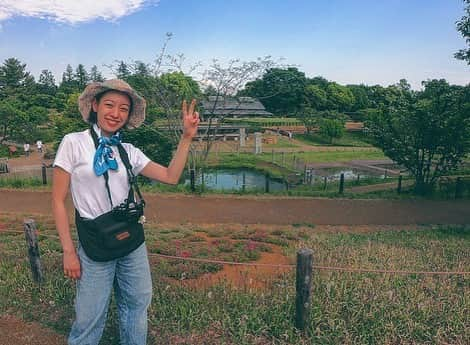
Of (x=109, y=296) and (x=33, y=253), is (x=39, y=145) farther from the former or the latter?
(x=109, y=296)

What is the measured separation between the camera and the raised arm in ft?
7.56

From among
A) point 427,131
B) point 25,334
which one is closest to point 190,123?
point 25,334

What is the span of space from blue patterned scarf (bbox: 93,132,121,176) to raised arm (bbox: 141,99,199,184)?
10.3 inches

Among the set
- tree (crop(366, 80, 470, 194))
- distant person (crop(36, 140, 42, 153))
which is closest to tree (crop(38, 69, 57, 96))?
distant person (crop(36, 140, 42, 153))

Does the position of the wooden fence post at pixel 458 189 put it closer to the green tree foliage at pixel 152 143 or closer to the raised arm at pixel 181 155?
the green tree foliage at pixel 152 143

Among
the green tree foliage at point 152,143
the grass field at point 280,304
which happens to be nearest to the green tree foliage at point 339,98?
the green tree foliage at point 152,143

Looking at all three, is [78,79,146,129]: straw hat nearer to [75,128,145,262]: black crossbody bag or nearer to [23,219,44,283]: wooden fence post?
[75,128,145,262]: black crossbody bag

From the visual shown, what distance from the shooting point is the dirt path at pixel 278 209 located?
9281mm

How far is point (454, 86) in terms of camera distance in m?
11.5

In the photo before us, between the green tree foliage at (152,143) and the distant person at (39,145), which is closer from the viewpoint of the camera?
the green tree foliage at (152,143)

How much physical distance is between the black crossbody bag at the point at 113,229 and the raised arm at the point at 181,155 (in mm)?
165

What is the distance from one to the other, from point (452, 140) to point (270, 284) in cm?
1059

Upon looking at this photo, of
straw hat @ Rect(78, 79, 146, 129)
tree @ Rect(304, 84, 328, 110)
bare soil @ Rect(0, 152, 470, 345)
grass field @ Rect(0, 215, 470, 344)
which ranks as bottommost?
bare soil @ Rect(0, 152, 470, 345)

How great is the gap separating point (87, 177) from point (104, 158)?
133 mm
